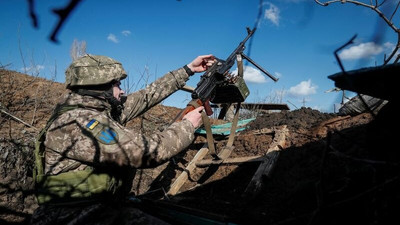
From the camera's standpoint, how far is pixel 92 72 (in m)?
2.93

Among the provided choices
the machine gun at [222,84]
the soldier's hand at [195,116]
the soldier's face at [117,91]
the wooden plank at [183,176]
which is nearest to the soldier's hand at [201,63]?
the machine gun at [222,84]

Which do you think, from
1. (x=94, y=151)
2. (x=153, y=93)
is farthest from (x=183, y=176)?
(x=94, y=151)

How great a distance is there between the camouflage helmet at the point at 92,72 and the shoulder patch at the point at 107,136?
639 mm

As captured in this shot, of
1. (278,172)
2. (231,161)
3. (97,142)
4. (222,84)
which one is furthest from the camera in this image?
(222,84)

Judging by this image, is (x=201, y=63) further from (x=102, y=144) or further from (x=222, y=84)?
(x=102, y=144)

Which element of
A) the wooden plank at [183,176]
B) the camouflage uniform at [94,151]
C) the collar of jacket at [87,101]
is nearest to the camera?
the camouflage uniform at [94,151]

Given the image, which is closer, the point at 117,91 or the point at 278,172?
the point at 117,91

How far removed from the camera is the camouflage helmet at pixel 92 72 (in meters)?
2.91

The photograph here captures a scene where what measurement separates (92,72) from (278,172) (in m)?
2.44

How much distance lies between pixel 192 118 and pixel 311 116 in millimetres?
2519

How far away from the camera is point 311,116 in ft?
15.3

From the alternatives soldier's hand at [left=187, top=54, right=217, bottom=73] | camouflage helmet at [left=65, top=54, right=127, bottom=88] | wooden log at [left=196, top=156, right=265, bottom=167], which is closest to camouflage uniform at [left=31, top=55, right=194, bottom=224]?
camouflage helmet at [left=65, top=54, right=127, bottom=88]

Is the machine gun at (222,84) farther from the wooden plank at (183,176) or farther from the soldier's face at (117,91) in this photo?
the wooden plank at (183,176)

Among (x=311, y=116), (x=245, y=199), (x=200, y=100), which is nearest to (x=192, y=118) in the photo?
(x=200, y=100)
